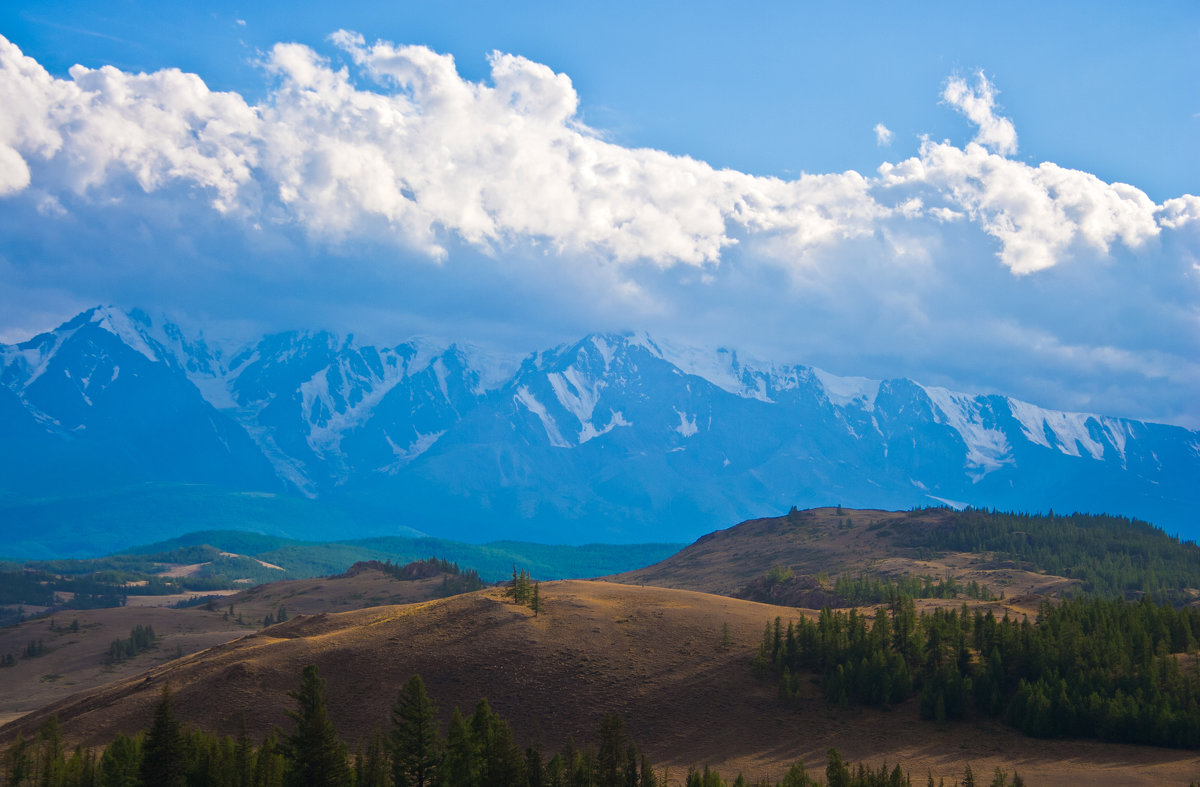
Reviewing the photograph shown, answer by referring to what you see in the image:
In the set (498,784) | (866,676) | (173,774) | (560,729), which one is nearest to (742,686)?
(866,676)

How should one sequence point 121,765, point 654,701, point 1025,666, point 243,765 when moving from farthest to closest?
point 654,701 < point 1025,666 < point 243,765 < point 121,765

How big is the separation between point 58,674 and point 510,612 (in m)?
106

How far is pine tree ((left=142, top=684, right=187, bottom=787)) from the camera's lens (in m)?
71.9

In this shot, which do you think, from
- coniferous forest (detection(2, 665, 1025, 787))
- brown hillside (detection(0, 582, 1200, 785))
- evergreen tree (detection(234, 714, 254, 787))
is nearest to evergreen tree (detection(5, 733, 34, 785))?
coniferous forest (detection(2, 665, 1025, 787))

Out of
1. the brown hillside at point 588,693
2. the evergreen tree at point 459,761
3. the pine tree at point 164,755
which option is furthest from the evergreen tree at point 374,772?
the brown hillside at point 588,693

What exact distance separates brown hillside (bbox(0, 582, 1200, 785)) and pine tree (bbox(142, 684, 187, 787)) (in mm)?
20929

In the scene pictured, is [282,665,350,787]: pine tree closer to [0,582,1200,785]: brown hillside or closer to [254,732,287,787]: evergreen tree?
[254,732,287,787]: evergreen tree

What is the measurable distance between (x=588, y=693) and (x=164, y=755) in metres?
41.3

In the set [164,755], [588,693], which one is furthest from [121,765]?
[588,693]

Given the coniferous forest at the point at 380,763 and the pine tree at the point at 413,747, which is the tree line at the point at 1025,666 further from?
the pine tree at the point at 413,747

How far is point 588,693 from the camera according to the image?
100 m

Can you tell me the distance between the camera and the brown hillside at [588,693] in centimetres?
8844

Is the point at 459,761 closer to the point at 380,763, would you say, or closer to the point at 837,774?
the point at 380,763

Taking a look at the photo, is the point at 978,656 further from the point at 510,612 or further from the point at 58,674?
the point at 58,674
